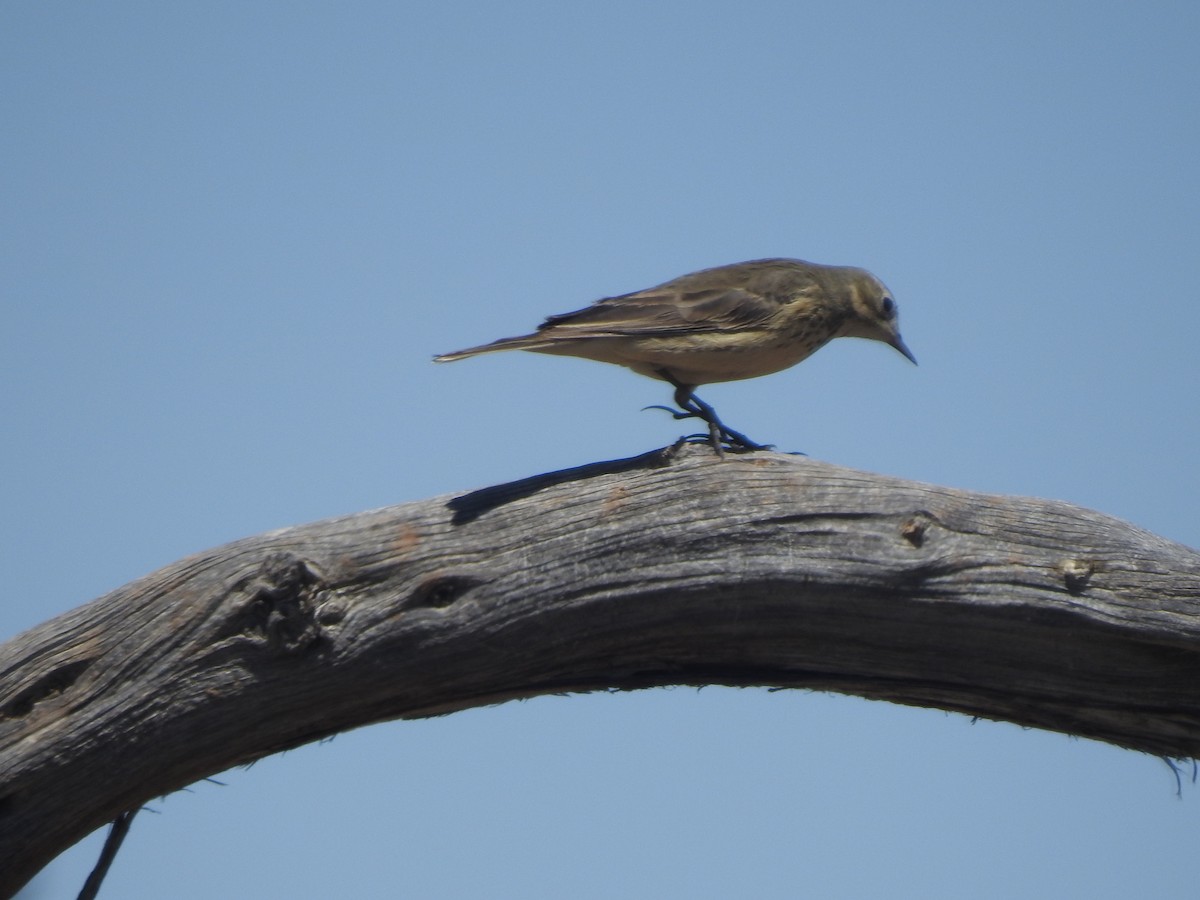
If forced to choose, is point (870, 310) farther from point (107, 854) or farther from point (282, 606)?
point (107, 854)

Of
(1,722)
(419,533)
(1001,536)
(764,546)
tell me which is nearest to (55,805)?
(1,722)

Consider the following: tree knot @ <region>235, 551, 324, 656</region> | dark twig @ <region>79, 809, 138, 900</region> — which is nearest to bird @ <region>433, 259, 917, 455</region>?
tree knot @ <region>235, 551, 324, 656</region>

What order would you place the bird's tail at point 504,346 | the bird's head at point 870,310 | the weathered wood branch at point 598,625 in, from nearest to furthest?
the weathered wood branch at point 598,625 → the bird's tail at point 504,346 → the bird's head at point 870,310

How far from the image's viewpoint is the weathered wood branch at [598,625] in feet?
12.6

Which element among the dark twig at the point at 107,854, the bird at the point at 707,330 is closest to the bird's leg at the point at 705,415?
the bird at the point at 707,330

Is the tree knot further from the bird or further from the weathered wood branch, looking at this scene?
the bird

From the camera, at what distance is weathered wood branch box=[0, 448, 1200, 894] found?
3838 mm

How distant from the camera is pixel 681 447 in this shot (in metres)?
4.48

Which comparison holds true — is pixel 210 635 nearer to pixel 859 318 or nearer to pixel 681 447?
pixel 681 447

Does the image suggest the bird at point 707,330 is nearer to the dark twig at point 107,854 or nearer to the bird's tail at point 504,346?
the bird's tail at point 504,346

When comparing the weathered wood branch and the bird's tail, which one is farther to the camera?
the bird's tail

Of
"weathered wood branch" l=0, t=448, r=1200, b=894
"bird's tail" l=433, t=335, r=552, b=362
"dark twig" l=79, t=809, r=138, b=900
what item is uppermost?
"bird's tail" l=433, t=335, r=552, b=362

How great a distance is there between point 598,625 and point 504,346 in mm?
1556

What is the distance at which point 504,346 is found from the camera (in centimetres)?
513
